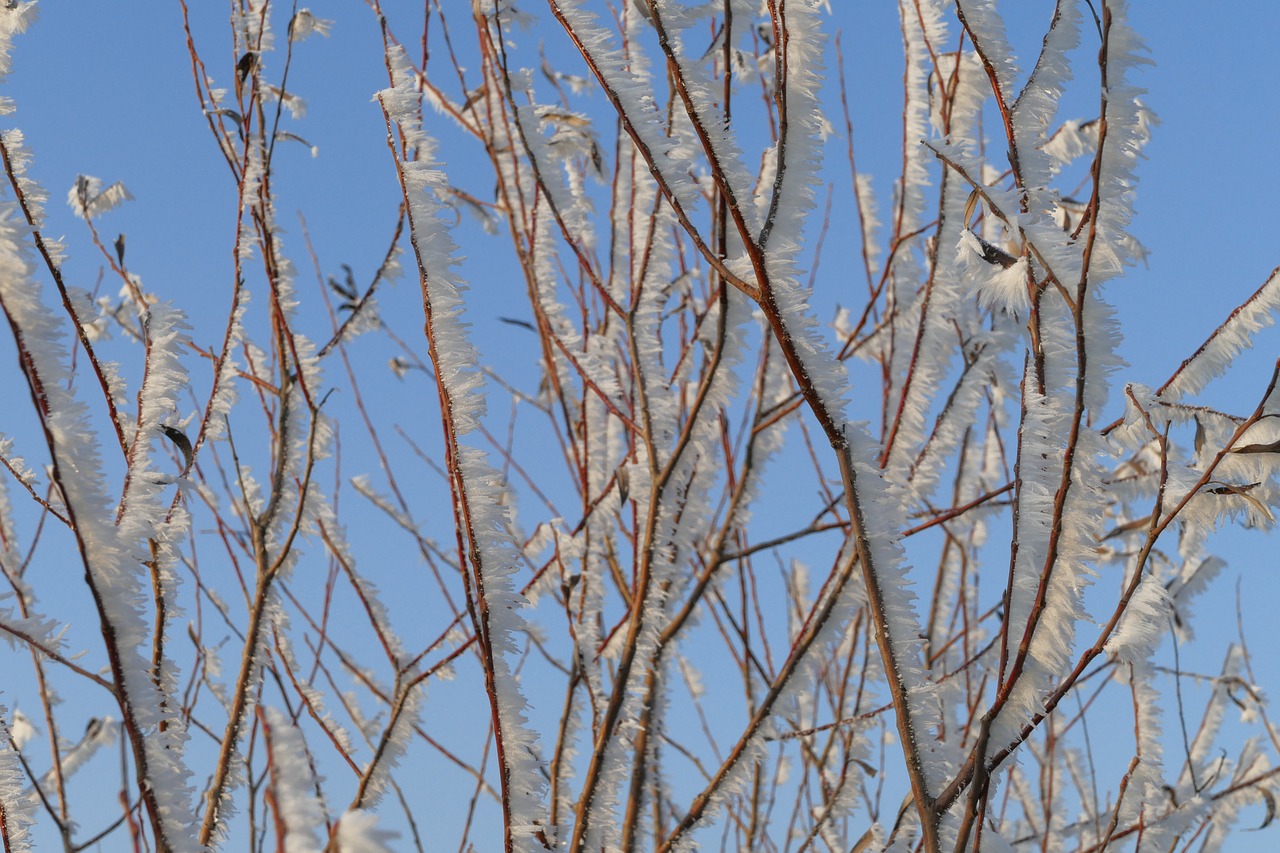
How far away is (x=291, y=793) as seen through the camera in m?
0.48

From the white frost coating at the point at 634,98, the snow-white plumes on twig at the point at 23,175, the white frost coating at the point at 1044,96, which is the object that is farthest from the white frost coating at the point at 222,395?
the white frost coating at the point at 1044,96

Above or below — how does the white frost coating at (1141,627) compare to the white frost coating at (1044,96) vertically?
below

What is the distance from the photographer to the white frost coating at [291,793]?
1.55ft

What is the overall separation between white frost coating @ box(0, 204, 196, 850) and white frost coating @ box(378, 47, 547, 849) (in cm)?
31

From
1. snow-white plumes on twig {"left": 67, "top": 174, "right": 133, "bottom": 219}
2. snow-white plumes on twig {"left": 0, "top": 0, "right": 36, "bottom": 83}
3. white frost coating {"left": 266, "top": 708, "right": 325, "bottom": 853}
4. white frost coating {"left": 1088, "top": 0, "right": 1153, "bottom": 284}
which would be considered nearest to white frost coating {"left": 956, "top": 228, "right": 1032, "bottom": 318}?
white frost coating {"left": 1088, "top": 0, "right": 1153, "bottom": 284}

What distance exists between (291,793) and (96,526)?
1.66 ft

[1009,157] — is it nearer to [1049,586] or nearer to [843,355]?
[1049,586]

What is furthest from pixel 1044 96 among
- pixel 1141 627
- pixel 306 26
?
pixel 306 26

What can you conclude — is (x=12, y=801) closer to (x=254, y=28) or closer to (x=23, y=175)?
(x=23, y=175)

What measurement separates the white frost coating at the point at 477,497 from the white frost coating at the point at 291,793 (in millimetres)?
537

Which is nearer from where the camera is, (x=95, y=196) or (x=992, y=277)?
(x=992, y=277)

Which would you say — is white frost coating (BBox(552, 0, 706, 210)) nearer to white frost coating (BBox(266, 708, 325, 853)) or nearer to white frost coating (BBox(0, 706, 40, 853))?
white frost coating (BBox(266, 708, 325, 853))

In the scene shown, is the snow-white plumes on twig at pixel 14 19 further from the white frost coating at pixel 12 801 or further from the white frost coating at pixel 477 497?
the white frost coating at pixel 12 801

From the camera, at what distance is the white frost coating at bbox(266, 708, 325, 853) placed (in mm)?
471
